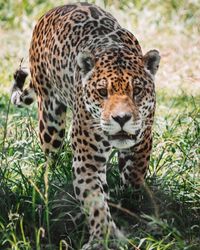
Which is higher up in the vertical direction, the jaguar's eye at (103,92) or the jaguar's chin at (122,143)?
the jaguar's eye at (103,92)

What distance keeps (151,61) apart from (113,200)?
1.18m

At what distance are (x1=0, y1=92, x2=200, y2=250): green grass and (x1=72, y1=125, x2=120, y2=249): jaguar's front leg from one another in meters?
0.11

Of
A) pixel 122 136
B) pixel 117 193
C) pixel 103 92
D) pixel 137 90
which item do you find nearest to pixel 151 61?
pixel 137 90

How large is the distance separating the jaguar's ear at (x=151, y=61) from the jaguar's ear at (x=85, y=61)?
1.39 ft

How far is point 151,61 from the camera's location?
7445 millimetres

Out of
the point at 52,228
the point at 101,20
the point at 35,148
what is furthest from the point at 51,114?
the point at 52,228

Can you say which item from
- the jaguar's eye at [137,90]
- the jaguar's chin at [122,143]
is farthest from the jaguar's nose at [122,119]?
the jaguar's eye at [137,90]

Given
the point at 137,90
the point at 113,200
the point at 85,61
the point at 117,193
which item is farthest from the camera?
the point at 117,193

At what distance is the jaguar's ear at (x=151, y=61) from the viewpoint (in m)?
7.39

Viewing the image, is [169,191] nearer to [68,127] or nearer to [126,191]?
[126,191]

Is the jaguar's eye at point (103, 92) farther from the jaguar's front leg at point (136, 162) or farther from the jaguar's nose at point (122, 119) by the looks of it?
the jaguar's front leg at point (136, 162)

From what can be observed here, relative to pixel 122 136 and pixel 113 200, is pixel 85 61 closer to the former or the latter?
pixel 122 136

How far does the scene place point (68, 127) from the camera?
9891mm

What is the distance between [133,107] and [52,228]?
115 cm
